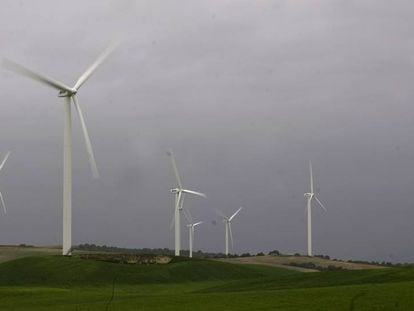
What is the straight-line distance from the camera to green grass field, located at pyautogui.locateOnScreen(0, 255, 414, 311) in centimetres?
3688

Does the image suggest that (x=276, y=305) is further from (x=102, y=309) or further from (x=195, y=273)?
(x=195, y=273)

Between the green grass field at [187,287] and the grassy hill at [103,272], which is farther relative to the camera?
the grassy hill at [103,272]

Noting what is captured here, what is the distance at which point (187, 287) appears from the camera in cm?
6494

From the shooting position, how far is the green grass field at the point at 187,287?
36875 millimetres

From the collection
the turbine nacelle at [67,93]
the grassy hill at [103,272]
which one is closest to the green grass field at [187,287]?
the grassy hill at [103,272]

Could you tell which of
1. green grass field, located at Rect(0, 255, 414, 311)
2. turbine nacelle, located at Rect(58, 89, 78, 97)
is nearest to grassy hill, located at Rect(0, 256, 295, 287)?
green grass field, located at Rect(0, 255, 414, 311)

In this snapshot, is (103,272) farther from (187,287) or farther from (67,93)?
(67,93)

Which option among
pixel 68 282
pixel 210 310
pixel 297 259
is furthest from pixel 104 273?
pixel 297 259

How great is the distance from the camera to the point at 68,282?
68.9m

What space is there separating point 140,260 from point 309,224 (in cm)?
4212

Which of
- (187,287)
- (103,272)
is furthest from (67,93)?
(187,287)

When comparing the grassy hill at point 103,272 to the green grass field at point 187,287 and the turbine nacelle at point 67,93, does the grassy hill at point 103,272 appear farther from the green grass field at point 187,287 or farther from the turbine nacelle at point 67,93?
the turbine nacelle at point 67,93

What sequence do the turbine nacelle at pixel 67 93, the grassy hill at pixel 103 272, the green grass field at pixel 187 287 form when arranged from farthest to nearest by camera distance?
the turbine nacelle at pixel 67 93 < the grassy hill at pixel 103 272 < the green grass field at pixel 187 287

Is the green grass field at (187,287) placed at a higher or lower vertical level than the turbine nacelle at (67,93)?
lower
